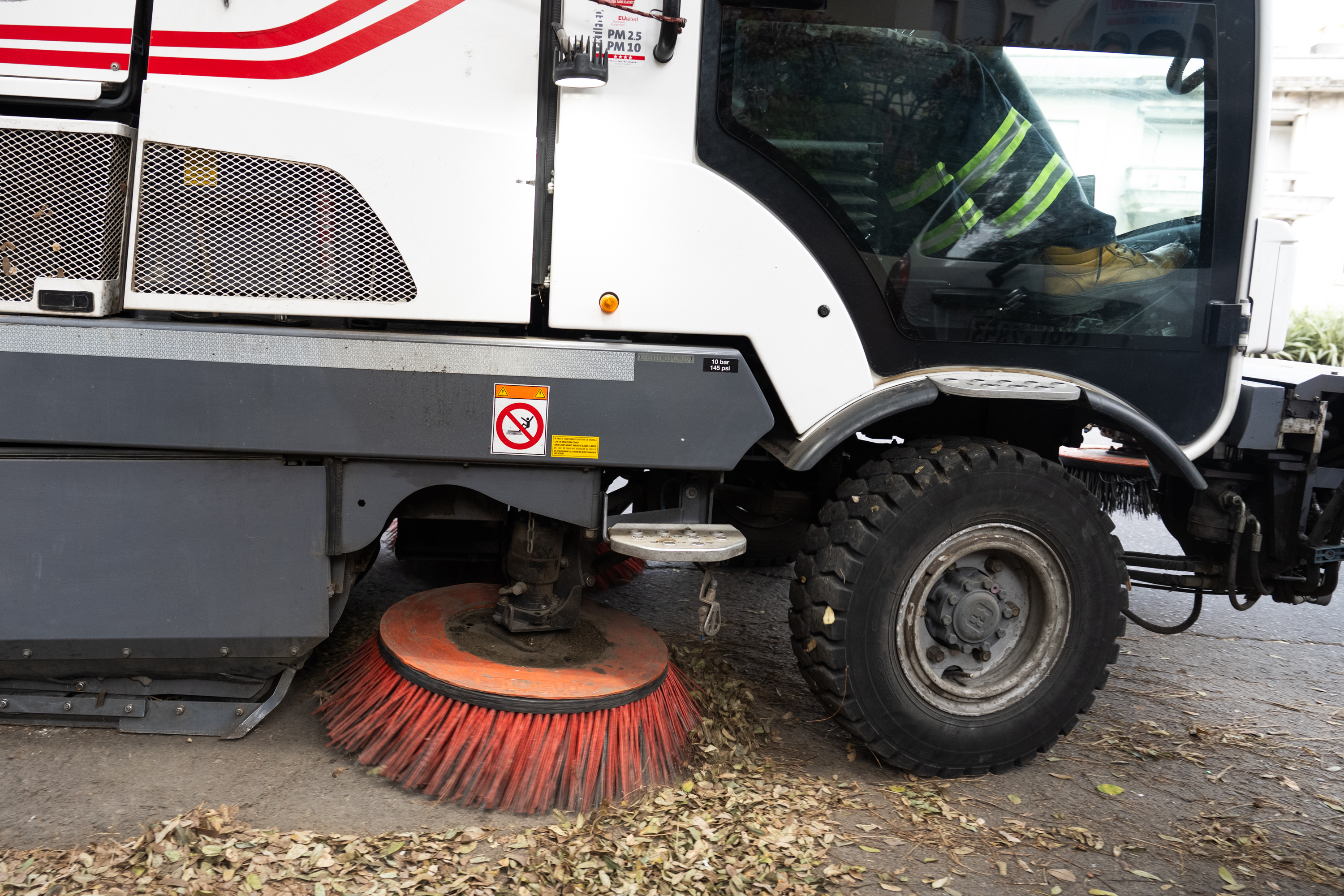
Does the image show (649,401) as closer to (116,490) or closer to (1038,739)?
(116,490)

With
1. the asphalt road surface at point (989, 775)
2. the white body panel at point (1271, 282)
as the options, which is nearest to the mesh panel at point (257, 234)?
the asphalt road surface at point (989, 775)

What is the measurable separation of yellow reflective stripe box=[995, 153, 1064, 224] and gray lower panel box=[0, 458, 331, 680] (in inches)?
80.9

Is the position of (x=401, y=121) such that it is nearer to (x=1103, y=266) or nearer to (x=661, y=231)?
(x=661, y=231)

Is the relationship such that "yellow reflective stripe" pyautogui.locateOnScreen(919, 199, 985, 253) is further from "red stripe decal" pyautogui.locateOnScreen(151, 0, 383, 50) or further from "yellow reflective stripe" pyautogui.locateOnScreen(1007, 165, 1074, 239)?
"red stripe decal" pyautogui.locateOnScreen(151, 0, 383, 50)

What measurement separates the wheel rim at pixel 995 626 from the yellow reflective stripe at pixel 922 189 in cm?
96

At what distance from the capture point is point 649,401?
2637mm

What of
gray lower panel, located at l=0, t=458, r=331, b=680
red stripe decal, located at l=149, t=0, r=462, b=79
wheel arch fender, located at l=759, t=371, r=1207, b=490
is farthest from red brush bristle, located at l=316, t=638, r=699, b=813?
red stripe decal, located at l=149, t=0, r=462, b=79

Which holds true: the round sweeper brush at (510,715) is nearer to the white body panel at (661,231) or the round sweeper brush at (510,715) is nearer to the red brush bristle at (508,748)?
the red brush bristle at (508,748)

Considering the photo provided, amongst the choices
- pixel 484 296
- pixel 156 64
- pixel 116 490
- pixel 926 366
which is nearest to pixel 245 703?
pixel 116 490

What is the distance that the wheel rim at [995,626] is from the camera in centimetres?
292

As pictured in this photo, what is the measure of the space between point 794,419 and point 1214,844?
169 cm

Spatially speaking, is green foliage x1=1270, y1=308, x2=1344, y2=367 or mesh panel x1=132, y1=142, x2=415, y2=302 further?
green foliage x1=1270, y1=308, x2=1344, y2=367

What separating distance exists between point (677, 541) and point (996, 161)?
4.63 ft

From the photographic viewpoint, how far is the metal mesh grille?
2.54 metres
